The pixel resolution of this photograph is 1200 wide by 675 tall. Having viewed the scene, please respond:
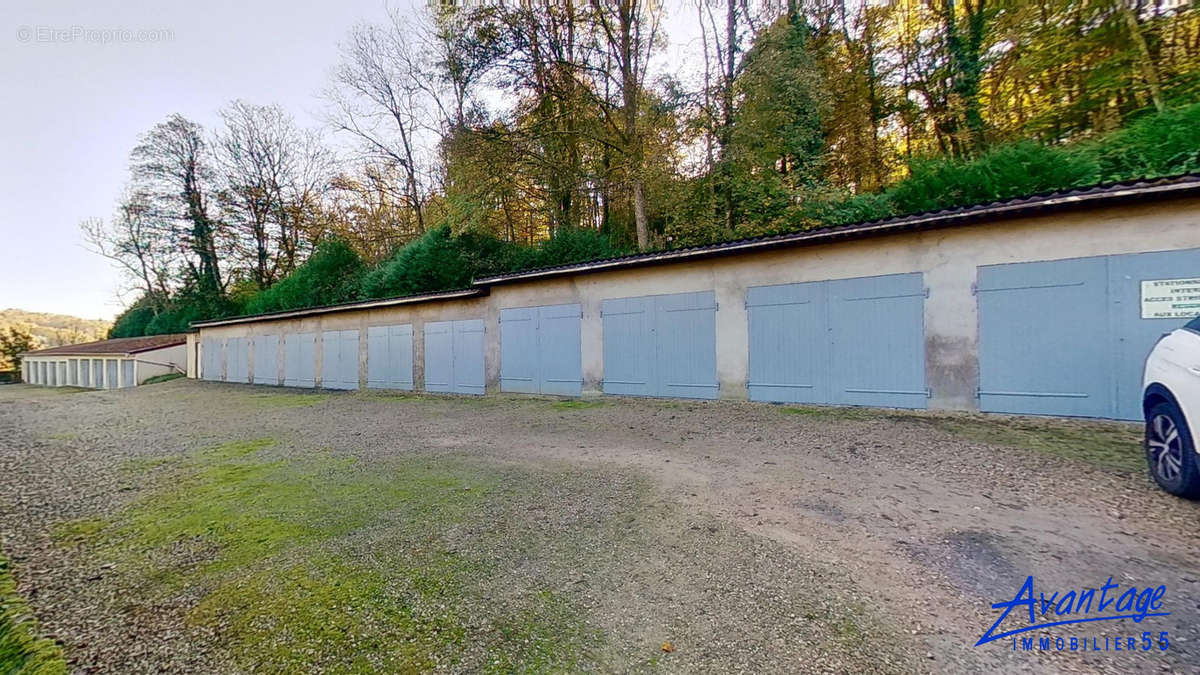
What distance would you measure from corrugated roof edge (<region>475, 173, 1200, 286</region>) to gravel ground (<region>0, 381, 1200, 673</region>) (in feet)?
8.30

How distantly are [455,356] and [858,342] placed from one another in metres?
8.78

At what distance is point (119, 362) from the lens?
22172 millimetres

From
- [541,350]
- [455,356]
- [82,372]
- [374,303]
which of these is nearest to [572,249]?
[541,350]

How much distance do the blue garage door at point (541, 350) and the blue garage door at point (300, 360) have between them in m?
8.55

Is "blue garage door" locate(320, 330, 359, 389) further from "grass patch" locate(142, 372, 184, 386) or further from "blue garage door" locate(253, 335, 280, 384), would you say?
"grass patch" locate(142, 372, 184, 386)

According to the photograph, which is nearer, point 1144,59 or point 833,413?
point 833,413

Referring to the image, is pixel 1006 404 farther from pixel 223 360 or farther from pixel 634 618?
pixel 223 360

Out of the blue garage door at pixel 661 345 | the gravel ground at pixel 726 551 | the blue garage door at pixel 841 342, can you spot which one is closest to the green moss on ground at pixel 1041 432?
the gravel ground at pixel 726 551

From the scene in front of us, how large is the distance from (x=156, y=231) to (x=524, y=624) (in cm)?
3315

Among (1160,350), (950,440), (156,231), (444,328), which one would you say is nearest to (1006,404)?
(950,440)

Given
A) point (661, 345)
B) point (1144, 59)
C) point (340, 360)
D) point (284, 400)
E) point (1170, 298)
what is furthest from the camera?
point (340, 360)

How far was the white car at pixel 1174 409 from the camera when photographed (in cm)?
275

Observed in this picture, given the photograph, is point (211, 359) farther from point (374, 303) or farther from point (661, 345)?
point (661, 345)

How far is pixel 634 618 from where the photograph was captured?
2049 mm
